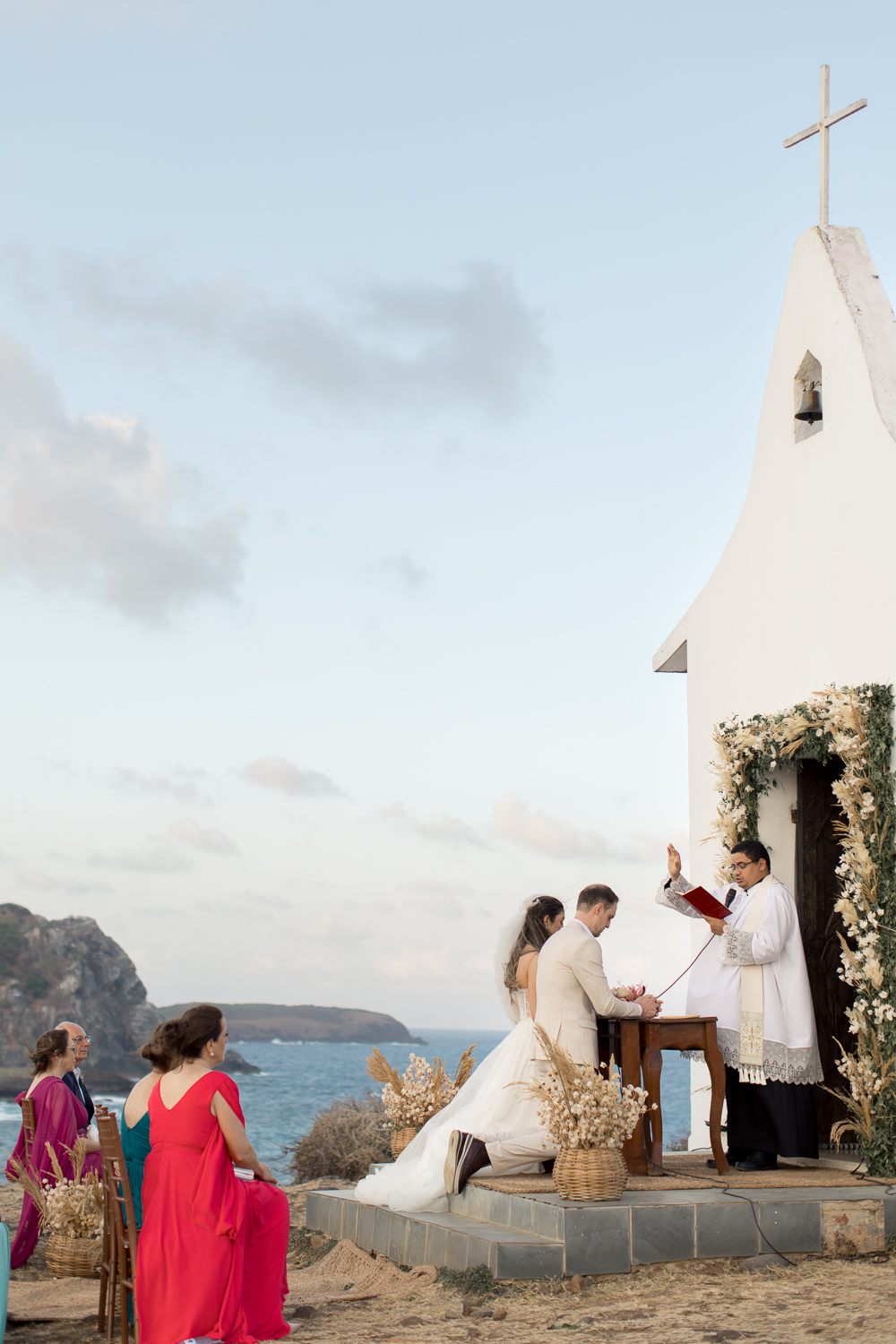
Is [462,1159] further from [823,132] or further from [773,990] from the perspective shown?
[823,132]

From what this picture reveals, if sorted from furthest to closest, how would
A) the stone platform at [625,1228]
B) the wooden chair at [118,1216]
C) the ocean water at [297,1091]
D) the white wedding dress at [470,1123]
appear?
the ocean water at [297,1091]
the white wedding dress at [470,1123]
the stone platform at [625,1228]
the wooden chair at [118,1216]

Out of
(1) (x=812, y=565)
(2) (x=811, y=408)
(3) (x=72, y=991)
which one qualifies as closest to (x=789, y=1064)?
(1) (x=812, y=565)

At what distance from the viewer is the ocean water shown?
189ft

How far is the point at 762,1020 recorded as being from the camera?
29.6 feet

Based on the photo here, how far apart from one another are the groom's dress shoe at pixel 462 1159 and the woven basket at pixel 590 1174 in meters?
0.84

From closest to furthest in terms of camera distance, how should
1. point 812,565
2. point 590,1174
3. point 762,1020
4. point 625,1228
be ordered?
point 625,1228, point 590,1174, point 762,1020, point 812,565

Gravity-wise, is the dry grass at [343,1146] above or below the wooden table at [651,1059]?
below

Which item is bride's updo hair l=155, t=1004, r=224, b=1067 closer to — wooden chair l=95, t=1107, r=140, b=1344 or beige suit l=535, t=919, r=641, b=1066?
wooden chair l=95, t=1107, r=140, b=1344

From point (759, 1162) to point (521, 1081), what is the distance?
207 centimetres

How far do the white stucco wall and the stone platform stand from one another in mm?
2863

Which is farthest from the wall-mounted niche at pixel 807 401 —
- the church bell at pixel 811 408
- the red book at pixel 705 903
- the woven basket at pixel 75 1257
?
the woven basket at pixel 75 1257

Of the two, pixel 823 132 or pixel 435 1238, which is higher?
pixel 823 132

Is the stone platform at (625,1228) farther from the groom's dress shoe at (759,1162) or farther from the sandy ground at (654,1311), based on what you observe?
the groom's dress shoe at (759,1162)

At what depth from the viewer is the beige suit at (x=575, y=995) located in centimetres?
812
